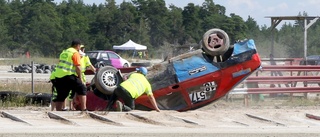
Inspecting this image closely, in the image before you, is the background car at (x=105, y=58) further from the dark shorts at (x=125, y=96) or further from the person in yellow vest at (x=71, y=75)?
the dark shorts at (x=125, y=96)

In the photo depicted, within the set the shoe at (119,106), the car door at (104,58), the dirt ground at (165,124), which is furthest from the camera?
the car door at (104,58)

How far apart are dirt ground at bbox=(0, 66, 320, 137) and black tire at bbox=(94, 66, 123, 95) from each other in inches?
37.4

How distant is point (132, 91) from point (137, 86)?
0.45 feet

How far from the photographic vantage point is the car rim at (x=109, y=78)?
1512 centimetres

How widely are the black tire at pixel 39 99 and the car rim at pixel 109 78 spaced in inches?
141

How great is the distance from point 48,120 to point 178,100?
299 centimetres

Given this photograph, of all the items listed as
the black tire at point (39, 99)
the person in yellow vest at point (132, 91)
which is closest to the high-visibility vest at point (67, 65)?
the person in yellow vest at point (132, 91)

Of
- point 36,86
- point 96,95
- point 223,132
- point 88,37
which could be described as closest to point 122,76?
point 96,95

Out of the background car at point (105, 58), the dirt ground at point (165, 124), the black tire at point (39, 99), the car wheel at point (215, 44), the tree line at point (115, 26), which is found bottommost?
the dirt ground at point (165, 124)

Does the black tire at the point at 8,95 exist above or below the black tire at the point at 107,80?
below

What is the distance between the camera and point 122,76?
51.3ft

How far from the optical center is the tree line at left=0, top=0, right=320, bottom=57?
7019 cm

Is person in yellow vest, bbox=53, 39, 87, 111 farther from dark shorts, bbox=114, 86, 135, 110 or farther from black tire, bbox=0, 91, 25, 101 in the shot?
black tire, bbox=0, 91, 25, 101
